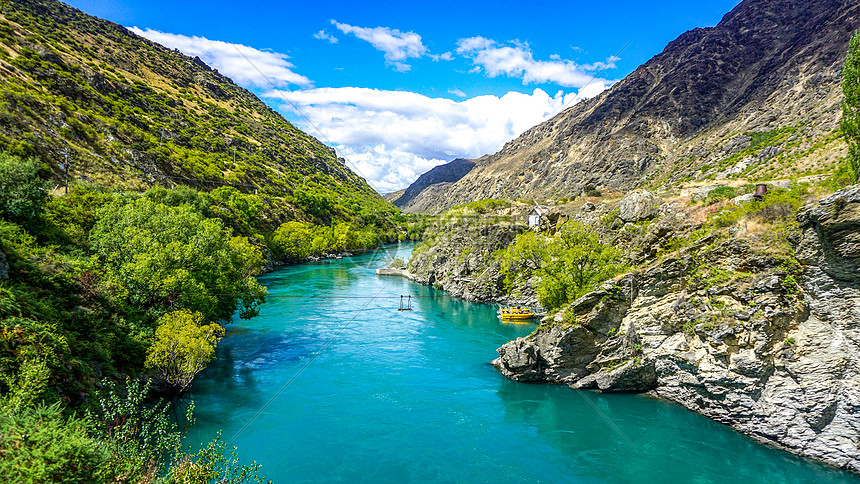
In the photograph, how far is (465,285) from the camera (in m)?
60.1

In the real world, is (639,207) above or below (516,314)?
above

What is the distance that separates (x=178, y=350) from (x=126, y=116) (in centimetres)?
9319

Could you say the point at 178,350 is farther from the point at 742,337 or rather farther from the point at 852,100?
the point at 852,100

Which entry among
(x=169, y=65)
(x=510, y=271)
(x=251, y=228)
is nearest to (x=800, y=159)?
(x=510, y=271)

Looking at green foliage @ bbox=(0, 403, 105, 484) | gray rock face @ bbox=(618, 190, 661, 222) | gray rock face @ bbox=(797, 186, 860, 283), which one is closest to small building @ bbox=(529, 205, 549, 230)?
gray rock face @ bbox=(618, 190, 661, 222)

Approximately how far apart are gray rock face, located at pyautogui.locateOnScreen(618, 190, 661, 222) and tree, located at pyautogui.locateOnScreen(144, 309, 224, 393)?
35.2 metres

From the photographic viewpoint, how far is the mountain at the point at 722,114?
223 ft

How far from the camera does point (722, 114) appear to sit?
10244cm

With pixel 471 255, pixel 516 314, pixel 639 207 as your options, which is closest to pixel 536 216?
pixel 471 255

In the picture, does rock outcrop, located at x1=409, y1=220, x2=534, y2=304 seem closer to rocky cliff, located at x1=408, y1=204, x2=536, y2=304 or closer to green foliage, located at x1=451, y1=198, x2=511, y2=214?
rocky cliff, located at x1=408, y1=204, x2=536, y2=304

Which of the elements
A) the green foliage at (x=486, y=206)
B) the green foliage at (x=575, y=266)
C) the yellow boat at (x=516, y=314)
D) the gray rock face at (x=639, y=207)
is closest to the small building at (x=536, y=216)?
the green foliage at (x=486, y=206)

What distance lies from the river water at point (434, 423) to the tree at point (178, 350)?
1942mm

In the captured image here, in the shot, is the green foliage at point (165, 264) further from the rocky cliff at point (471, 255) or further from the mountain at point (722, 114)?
the mountain at point (722, 114)

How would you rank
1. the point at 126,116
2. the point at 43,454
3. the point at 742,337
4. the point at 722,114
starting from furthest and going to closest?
the point at 722,114 → the point at 126,116 → the point at 742,337 → the point at 43,454
